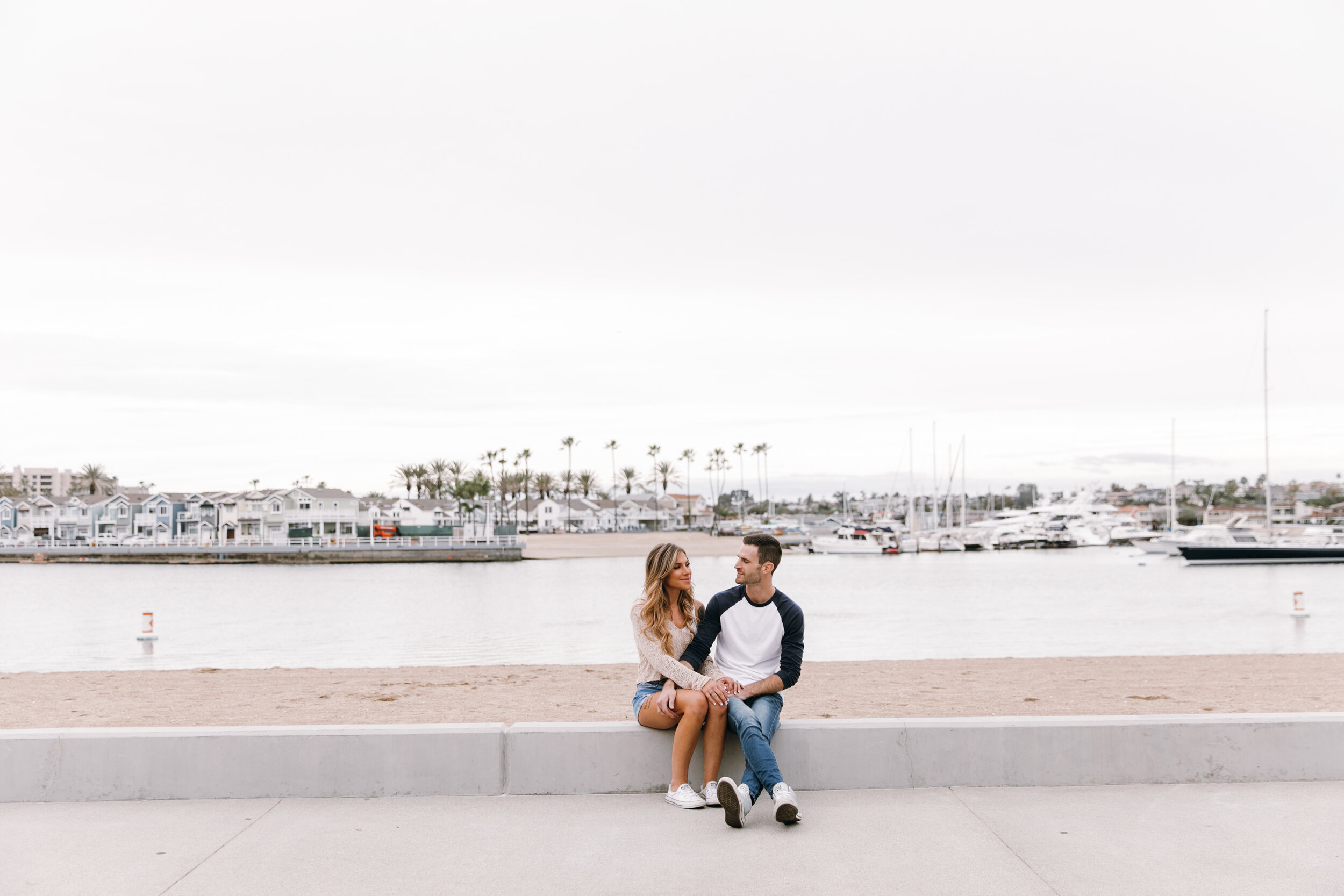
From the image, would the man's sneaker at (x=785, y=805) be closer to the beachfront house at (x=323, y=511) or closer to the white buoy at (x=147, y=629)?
the white buoy at (x=147, y=629)

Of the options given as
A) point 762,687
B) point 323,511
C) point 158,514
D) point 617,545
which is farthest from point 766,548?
point 158,514

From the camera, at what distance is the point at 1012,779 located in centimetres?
536

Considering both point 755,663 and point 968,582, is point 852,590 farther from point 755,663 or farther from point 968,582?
point 755,663

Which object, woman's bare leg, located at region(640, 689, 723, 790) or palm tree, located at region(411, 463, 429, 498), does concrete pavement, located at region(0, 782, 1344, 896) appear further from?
palm tree, located at region(411, 463, 429, 498)

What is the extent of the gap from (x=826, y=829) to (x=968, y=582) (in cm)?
5549

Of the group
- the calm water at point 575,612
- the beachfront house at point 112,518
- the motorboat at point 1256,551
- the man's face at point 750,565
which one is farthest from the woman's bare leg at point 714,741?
the beachfront house at point 112,518

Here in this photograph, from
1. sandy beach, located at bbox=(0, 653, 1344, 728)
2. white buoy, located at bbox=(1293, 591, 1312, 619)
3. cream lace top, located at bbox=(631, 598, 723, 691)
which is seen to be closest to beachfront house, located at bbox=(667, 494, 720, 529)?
white buoy, located at bbox=(1293, 591, 1312, 619)

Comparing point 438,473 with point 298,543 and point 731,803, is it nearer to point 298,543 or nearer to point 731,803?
point 298,543

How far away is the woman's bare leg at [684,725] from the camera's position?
5.21 m

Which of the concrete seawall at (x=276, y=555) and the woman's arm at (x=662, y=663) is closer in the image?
the woman's arm at (x=662, y=663)

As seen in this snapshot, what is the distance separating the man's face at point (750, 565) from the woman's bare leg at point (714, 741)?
27.2 inches

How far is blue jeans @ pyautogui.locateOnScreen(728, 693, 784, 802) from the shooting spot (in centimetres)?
497

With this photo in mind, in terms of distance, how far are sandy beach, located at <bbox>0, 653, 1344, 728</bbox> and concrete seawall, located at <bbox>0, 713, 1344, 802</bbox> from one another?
4.01 meters

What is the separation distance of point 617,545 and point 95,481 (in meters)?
92.6
